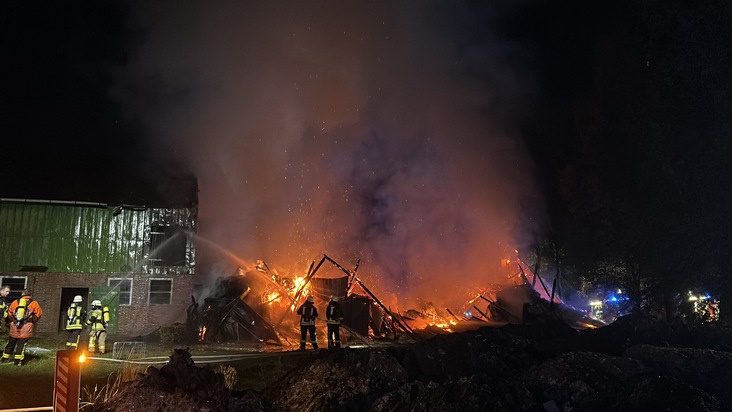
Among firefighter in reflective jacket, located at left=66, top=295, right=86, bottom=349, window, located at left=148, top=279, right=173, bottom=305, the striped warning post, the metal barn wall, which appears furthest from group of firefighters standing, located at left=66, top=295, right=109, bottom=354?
the striped warning post

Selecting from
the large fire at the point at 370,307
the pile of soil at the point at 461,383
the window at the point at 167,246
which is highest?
the window at the point at 167,246

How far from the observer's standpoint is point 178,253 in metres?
20.6

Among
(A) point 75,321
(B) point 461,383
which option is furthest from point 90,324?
(B) point 461,383

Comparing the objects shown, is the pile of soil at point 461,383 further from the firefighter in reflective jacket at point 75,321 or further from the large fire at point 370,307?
the large fire at point 370,307

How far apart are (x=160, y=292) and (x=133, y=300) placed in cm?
106

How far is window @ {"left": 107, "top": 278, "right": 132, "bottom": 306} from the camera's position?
19.5 metres

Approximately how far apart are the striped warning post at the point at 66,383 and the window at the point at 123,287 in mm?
15183

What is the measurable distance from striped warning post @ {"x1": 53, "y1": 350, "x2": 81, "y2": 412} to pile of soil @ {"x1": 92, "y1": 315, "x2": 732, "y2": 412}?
22.2 inches

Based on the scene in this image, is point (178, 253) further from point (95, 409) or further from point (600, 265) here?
point (600, 265)

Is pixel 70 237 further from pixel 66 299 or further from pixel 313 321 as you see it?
pixel 313 321

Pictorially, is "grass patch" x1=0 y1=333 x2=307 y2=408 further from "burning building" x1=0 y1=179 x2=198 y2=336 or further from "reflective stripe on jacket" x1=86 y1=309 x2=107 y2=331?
"burning building" x1=0 y1=179 x2=198 y2=336

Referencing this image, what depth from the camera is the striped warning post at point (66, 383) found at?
18.7ft

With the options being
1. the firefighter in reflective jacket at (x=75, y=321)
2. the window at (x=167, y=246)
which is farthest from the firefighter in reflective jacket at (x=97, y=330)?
the window at (x=167, y=246)

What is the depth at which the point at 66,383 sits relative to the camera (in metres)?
5.73
